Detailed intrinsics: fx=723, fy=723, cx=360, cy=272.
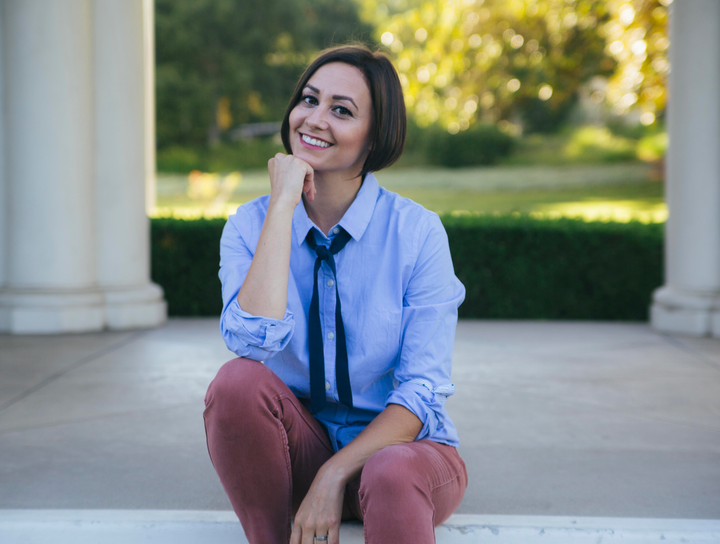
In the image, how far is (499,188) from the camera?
2334cm

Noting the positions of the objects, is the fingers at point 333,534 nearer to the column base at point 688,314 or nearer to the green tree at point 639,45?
the column base at point 688,314

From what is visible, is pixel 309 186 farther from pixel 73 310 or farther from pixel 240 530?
pixel 73 310

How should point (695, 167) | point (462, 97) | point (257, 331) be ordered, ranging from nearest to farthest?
1. point (257, 331)
2. point (695, 167)
3. point (462, 97)

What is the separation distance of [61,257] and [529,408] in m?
4.07

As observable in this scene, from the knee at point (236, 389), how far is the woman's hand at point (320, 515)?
0.27 metres

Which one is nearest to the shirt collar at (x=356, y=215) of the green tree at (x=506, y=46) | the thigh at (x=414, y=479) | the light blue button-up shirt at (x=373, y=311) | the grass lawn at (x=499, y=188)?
the light blue button-up shirt at (x=373, y=311)

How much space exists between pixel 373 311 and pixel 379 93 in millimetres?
654

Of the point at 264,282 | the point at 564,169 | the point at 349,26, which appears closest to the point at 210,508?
the point at 264,282

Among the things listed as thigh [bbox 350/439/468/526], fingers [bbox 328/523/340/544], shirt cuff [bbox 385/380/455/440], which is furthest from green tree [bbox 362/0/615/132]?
fingers [bbox 328/523/340/544]

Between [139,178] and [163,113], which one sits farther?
[163,113]

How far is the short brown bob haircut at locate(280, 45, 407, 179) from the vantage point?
7.14 feet

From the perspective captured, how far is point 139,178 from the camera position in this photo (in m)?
6.38

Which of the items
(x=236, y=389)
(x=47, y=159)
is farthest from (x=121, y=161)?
(x=236, y=389)

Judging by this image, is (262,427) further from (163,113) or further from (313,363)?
(163,113)
